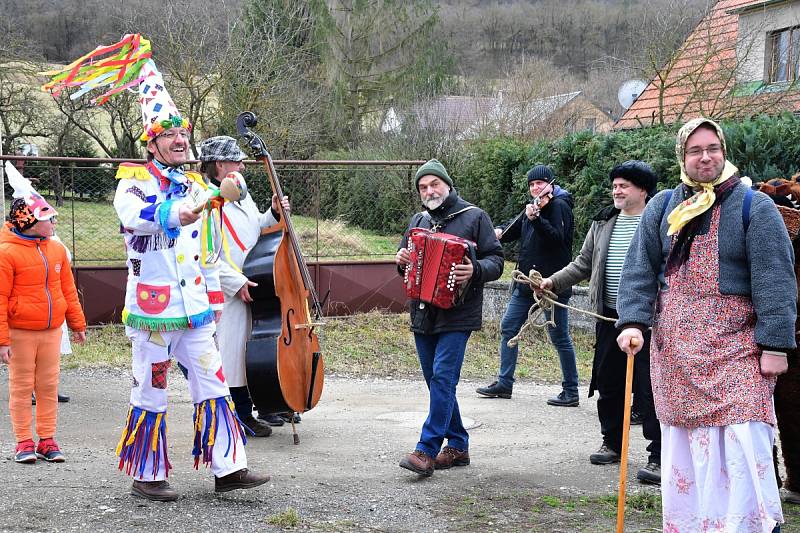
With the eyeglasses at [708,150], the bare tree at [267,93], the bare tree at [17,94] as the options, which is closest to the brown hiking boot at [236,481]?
the eyeglasses at [708,150]

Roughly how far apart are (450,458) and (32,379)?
2.65 meters

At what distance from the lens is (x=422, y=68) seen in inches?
1380

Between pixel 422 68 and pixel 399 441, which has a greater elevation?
pixel 422 68

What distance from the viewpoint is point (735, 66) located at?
49.6ft

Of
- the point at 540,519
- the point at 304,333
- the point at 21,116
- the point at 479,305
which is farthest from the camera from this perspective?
the point at 21,116

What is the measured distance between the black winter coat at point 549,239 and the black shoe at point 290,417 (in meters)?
2.37

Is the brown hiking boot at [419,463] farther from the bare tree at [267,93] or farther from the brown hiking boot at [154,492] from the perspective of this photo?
the bare tree at [267,93]

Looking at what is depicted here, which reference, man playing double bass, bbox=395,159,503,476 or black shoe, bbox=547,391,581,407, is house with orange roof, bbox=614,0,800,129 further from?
man playing double bass, bbox=395,159,503,476

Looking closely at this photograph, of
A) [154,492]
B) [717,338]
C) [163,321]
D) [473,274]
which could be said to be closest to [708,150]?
[717,338]

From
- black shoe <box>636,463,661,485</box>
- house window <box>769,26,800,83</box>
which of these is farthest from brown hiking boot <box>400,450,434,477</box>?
house window <box>769,26,800,83</box>

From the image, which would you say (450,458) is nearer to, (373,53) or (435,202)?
(435,202)

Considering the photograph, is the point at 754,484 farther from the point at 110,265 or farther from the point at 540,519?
the point at 110,265

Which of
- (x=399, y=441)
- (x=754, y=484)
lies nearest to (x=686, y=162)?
(x=754, y=484)

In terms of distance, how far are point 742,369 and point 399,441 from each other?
303cm
